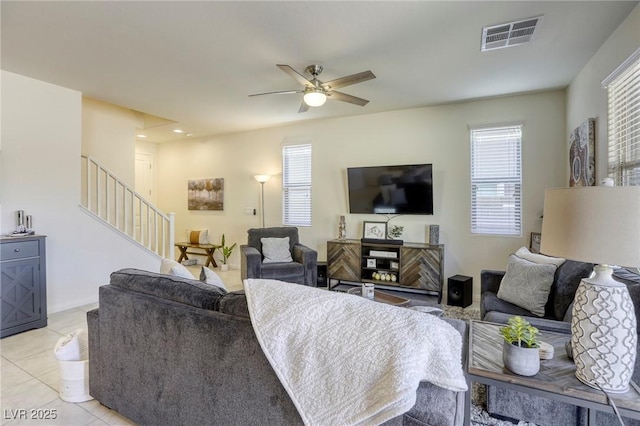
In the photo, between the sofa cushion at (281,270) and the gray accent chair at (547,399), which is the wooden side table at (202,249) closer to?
the sofa cushion at (281,270)

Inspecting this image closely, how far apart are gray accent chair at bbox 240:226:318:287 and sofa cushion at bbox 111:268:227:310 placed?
228 cm

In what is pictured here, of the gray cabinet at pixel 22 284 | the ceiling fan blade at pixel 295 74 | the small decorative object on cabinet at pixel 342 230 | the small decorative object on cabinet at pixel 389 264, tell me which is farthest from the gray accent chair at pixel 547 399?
the gray cabinet at pixel 22 284

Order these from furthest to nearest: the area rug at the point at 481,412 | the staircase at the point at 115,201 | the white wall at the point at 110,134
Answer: the white wall at the point at 110,134
the staircase at the point at 115,201
the area rug at the point at 481,412

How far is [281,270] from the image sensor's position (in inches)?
162

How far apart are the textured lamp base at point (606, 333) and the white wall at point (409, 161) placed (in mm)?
3216

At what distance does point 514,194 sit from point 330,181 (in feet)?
8.58

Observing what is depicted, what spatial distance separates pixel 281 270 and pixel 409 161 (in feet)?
7.90

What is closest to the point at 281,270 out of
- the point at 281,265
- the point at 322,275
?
the point at 281,265

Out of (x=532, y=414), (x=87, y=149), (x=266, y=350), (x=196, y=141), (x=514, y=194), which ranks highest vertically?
(x=196, y=141)

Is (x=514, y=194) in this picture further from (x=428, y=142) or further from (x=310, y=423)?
(x=310, y=423)

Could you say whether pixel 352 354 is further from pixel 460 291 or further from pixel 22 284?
pixel 22 284

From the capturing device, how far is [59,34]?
2.57 meters

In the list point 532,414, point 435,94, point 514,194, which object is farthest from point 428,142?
point 532,414

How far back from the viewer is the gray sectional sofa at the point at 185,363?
121cm
